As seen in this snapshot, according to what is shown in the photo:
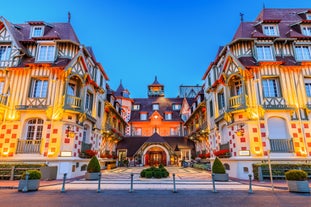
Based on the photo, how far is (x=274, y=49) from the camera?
1537cm

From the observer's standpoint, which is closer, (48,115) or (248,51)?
(48,115)

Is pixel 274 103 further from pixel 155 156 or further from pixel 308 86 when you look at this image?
pixel 155 156

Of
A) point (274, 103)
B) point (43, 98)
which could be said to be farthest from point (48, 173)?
point (274, 103)

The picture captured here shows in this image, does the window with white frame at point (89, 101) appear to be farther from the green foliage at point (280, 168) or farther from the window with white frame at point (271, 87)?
the window with white frame at point (271, 87)

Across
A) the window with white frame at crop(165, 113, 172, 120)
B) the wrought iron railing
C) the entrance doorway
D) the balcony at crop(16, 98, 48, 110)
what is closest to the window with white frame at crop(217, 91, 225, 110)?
the wrought iron railing

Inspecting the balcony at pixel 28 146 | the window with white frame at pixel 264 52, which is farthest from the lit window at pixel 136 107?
the window with white frame at pixel 264 52

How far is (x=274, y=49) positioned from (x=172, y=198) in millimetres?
15021

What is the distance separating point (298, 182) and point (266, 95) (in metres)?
7.64

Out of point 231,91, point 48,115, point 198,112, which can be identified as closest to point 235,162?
point 231,91

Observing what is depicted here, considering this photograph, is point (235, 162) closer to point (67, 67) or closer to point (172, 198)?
point (172, 198)

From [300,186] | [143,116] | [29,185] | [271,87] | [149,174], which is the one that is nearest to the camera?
[300,186]

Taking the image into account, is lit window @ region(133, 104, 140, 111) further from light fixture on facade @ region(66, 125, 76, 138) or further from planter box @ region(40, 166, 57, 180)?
planter box @ region(40, 166, 57, 180)

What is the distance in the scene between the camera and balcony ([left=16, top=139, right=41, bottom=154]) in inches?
531

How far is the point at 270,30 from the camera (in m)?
16.1
